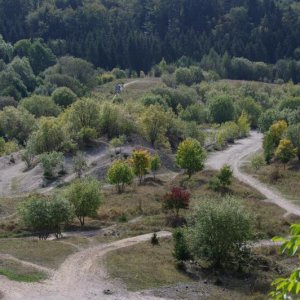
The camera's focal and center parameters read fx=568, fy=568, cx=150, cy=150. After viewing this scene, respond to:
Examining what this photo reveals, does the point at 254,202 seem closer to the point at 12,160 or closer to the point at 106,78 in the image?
the point at 12,160

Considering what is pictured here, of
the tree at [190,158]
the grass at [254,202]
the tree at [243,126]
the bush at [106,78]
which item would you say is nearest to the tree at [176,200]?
the grass at [254,202]

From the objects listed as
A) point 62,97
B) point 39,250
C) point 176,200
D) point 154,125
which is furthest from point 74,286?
point 62,97

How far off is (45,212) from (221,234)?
706 inches

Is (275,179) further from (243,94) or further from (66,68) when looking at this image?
(66,68)

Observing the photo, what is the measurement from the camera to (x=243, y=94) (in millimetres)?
160500

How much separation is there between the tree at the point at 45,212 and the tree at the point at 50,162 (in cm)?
2457

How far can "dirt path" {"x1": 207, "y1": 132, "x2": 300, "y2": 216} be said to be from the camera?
65.6 m

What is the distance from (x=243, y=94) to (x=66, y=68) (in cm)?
5145

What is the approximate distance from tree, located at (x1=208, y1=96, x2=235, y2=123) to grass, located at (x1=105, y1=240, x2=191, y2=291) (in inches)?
3566

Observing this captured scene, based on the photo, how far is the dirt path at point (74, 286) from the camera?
34531mm

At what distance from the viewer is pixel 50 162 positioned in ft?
258

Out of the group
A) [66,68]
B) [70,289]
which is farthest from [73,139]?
[66,68]

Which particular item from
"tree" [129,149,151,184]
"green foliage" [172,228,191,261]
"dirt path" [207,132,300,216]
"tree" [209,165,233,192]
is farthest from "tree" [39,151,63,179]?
"green foliage" [172,228,191,261]

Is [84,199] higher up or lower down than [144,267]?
lower down
